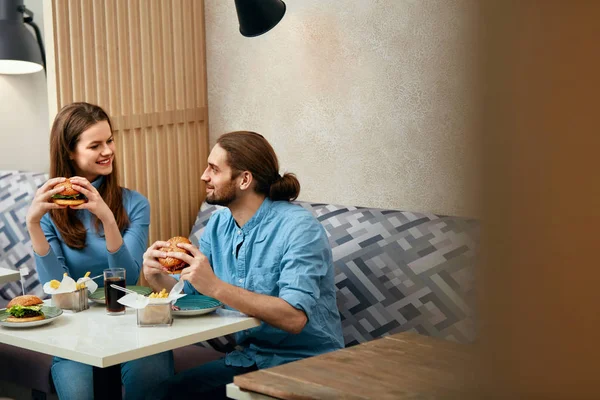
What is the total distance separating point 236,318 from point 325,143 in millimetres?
1349

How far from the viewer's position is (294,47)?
3184 millimetres

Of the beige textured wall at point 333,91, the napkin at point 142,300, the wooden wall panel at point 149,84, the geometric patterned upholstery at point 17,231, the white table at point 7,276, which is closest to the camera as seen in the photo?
the napkin at point 142,300

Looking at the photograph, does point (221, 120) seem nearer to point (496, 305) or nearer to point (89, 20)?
point (89, 20)

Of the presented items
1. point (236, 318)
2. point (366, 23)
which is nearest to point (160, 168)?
point (366, 23)

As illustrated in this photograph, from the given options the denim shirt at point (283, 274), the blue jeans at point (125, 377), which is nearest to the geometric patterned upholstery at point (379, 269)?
the denim shirt at point (283, 274)

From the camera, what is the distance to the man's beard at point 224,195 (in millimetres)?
2188

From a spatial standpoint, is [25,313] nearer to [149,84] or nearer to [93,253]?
[93,253]

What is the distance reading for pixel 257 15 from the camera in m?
2.37

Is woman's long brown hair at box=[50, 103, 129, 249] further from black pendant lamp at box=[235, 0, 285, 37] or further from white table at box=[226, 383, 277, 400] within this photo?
white table at box=[226, 383, 277, 400]

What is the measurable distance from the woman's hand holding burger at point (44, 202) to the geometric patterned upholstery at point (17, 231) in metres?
1.11

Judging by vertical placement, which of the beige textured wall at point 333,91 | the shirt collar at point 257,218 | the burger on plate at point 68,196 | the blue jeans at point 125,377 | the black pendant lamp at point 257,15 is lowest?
the blue jeans at point 125,377

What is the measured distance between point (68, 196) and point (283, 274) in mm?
706

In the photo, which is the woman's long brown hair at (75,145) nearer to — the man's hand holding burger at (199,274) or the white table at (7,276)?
the white table at (7,276)

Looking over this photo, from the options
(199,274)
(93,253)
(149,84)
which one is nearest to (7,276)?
(93,253)
